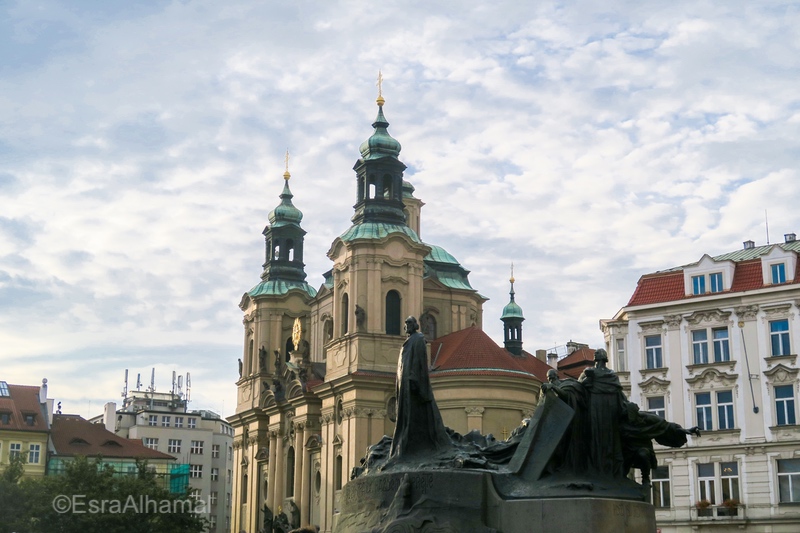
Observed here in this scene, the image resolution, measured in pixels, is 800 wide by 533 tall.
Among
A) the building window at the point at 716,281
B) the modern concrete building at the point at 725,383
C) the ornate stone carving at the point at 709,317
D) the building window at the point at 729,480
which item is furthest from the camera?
the building window at the point at 716,281

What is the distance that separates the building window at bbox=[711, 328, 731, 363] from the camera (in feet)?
127

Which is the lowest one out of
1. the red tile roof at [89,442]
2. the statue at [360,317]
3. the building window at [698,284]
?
the red tile roof at [89,442]

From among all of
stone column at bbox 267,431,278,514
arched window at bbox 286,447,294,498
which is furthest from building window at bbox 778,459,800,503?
stone column at bbox 267,431,278,514

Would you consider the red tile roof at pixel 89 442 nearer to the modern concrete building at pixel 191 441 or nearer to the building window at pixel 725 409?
the modern concrete building at pixel 191 441

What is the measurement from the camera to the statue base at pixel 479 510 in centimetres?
1373

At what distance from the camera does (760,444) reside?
37.1 metres

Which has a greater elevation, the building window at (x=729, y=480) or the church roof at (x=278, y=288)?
the church roof at (x=278, y=288)

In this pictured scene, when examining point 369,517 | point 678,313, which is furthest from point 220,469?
point 369,517

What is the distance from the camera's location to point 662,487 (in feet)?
128

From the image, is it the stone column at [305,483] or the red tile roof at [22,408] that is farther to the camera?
the red tile roof at [22,408]

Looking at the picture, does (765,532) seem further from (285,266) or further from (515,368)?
(285,266)

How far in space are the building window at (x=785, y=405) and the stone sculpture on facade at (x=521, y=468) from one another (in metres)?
23.5

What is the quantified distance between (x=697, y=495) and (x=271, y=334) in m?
37.9

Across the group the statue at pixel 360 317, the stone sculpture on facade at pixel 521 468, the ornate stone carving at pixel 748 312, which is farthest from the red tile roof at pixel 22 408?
the stone sculpture on facade at pixel 521 468
